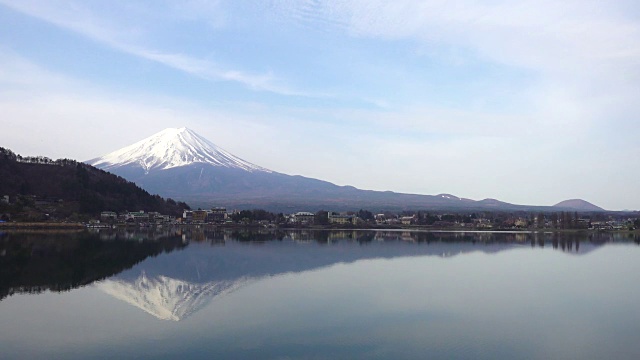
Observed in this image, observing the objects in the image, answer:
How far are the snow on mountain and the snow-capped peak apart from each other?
7387cm

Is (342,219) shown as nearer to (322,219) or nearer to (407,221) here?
(322,219)

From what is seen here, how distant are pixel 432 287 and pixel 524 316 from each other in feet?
7.96

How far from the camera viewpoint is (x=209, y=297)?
788 centimetres

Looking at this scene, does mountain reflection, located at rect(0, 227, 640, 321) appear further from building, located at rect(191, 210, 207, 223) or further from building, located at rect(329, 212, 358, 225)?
building, located at rect(329, 212, 358, 225)

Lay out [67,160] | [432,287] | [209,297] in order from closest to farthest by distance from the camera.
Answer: [209,297]
[432,287]
[67,160]

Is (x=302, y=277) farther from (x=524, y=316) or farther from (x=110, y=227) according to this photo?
(x=110, y=227)

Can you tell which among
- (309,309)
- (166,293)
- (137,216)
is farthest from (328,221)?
(309,309)

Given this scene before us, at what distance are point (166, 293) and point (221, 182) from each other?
2792 inches

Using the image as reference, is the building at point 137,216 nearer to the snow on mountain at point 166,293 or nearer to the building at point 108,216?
the building at point 108,216

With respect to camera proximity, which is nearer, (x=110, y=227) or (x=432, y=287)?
(x=432, y=287)

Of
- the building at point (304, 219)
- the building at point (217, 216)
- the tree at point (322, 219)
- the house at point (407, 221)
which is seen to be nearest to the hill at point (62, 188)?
the building at point (217, 216)

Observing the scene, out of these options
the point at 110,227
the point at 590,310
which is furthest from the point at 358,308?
the point at 110,227

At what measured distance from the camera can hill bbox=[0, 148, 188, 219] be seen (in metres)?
28.6

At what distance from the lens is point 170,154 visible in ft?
291
